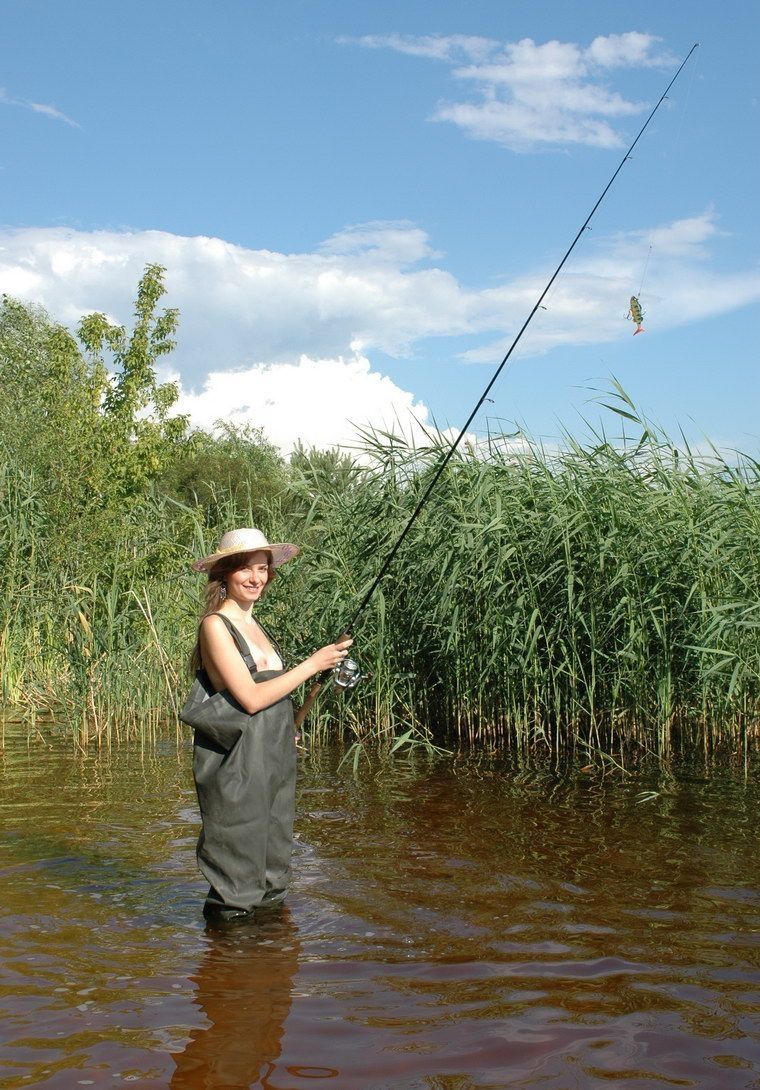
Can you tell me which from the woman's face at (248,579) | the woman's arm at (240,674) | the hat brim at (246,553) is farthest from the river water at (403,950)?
the hat brim at (246,553)

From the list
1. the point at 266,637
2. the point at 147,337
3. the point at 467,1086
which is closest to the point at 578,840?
the point at 266,637

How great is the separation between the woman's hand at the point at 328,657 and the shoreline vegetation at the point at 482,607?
148 inches

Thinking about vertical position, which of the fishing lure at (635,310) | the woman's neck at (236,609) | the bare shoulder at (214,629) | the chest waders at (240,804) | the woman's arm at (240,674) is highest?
the fishing lure at (635,310)

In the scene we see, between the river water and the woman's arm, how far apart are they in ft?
3.41

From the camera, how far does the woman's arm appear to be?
165 inches

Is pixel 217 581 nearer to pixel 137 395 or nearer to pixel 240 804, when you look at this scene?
pixel 240 804

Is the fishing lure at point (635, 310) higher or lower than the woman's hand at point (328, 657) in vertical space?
higher

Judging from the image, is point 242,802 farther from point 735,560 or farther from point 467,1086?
point 735,560

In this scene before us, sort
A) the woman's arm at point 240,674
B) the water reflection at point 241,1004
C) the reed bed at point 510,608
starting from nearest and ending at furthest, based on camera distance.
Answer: the water reflection at point 241,1004
the woman's arm at point 240,674
the reed bed at point 510,608

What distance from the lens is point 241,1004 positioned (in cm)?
384

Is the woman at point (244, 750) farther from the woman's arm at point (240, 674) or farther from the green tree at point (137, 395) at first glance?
the green tree at point (137, 395)

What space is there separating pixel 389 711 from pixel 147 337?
11.5 m

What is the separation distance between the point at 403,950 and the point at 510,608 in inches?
168

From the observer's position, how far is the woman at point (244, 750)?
423 centimetres
